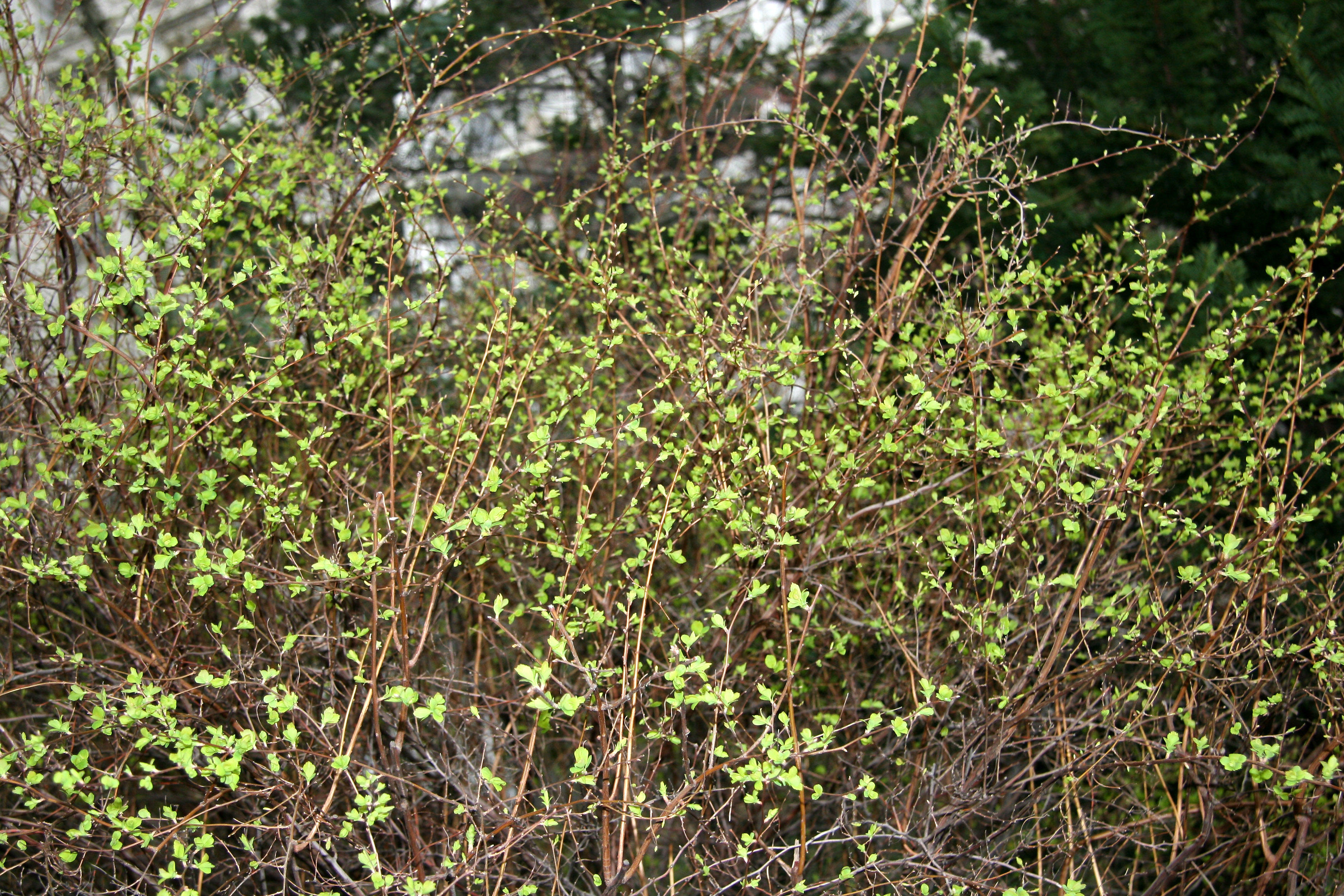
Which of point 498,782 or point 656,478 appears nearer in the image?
point 498,782

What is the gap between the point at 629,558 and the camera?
2973 millimetres

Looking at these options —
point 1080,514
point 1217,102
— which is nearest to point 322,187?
point 1080,514

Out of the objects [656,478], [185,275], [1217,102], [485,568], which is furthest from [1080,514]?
[185,275]

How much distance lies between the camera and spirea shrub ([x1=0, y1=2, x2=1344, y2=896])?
246 cm

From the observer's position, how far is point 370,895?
259 centimetres

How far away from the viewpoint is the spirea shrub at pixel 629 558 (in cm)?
246

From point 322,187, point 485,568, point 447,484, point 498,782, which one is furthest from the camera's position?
point 322,187

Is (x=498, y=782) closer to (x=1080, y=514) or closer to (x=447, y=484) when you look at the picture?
(x=447, y=484)

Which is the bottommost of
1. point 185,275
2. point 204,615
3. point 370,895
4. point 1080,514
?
point 370,895

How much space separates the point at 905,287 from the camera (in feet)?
9.30

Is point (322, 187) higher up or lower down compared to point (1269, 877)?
higher up

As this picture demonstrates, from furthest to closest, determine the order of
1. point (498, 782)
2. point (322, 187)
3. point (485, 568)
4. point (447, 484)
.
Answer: point (322, 187) → point (485, 568) → point (447, 484) → point (498, 782)

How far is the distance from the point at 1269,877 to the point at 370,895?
2.32 metres

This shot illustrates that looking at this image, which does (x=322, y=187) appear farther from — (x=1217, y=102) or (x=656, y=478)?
(x=1217, y=102)
